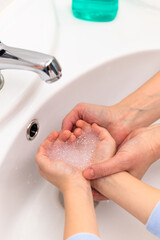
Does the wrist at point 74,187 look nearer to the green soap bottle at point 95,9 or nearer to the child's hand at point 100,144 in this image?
the child's hand at point 100,144

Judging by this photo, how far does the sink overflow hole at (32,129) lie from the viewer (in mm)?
521

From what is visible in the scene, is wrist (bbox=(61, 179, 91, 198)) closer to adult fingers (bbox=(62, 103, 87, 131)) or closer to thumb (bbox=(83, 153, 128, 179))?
thumb (bbox=(83, 153, 128, 179))

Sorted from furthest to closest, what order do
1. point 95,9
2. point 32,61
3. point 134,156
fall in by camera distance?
point 95,9 < point 134,156 < point 32,61

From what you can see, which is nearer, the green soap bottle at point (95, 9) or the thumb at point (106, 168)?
the thumb at point (106, 168)

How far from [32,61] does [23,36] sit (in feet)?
0.55

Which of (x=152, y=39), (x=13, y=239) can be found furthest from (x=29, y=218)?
(x=152, y=39)

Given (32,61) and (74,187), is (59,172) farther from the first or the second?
(32,61)

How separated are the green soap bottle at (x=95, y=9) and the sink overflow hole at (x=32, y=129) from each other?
260mm

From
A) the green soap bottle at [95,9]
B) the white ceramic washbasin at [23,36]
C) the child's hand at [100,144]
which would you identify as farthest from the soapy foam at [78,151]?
the green soap bottle at [95,9]

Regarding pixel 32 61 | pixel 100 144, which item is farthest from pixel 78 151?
pixel 32 61

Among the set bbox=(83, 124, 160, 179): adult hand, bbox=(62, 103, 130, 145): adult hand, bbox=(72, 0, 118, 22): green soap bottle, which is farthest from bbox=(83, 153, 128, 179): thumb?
bbox=(72, 0, 118, 22): green soap bottle

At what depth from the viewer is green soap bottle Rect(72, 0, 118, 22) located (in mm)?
631

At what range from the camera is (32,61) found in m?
0.42

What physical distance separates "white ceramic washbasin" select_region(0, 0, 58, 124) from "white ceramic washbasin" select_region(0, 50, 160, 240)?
4 cm
